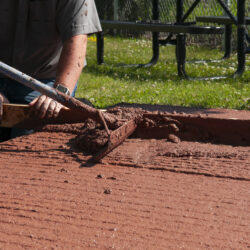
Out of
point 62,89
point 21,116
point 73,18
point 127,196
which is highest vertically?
point 73,18

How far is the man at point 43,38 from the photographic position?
292 cm

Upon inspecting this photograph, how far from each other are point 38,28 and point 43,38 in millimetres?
78

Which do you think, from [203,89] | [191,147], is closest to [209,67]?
[203,89]

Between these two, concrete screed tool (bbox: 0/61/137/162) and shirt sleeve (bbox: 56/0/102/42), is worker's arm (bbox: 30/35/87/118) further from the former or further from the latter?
concrete screed tool (bbox: 0/61/137/162)

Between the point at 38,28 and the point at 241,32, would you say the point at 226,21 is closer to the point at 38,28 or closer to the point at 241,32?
the point at 241,32

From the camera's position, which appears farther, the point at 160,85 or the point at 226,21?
the point at 226,21

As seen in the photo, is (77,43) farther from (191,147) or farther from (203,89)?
(203,89)

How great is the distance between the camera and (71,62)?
2.88 metres

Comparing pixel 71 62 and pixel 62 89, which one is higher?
pixel 71 62

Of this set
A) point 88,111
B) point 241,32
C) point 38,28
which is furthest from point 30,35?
point 241,32

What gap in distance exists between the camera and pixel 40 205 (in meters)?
1.67

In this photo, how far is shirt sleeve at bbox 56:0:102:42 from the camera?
296cm

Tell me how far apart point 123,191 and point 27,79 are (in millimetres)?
770

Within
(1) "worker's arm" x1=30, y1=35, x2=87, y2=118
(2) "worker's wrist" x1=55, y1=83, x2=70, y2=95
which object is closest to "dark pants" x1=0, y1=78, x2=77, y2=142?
(1) "worker's arm" x1=30, y1=35, x2=87, y2=118
